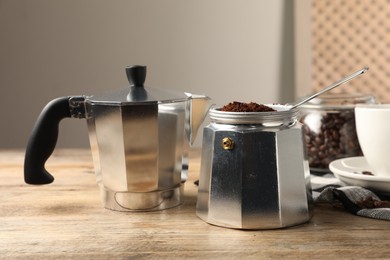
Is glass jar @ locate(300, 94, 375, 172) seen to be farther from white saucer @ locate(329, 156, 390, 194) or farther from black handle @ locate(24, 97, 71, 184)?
black handle @ locate(24, 97, 71, 184)

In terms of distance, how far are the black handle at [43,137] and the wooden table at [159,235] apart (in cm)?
4

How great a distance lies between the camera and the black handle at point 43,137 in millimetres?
738

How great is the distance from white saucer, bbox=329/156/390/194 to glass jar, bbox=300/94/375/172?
0.07 m

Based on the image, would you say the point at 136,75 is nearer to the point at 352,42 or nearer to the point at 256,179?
the point at 256,179

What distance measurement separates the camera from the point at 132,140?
27.6 inches

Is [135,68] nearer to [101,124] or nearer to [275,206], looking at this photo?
[101,124]

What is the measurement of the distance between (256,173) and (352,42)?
216 centimetres

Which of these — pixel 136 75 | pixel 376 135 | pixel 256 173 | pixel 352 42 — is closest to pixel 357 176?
pixel 376 135

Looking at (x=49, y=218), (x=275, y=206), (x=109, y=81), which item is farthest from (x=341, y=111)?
(x=109, y=81)

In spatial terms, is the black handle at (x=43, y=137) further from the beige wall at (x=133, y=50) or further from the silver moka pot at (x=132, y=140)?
the beige wall at (x=133, y=50)

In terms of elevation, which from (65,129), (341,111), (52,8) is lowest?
(65,129)

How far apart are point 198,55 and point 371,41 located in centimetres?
82

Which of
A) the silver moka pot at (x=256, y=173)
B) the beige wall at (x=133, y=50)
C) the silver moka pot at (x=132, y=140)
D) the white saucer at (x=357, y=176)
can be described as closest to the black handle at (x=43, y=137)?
the silver moka pot at (x=132, y=140)

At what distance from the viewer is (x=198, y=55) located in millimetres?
2367
